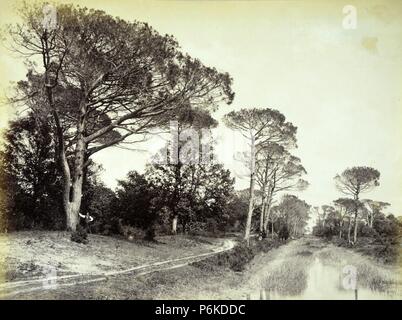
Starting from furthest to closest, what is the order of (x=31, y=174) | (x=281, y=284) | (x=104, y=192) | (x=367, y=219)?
(x=367, y=219), (x=104, y=192), (x=31, y=174), (x=281, y=284)

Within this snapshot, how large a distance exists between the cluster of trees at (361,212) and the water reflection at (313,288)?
632cm

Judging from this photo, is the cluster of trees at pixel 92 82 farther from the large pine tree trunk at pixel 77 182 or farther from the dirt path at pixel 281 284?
the dirt path at pixel 281 284

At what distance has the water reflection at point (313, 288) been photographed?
949cm

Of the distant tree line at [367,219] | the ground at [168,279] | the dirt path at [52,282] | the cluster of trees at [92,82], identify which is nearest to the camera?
the dirt path at [52,282]

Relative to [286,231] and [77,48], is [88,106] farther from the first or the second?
[286,231]

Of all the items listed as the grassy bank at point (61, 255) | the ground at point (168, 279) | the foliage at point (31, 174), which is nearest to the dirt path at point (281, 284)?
the ground at point (168, 279)

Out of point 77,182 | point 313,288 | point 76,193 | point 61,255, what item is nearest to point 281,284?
point 313,288

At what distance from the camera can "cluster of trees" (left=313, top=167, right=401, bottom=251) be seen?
941 inches

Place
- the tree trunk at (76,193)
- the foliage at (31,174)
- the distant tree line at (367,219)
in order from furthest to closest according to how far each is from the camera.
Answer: the distant tree line at (367,219) < the foliage at (31,174) < the tree trunk at (76,193)

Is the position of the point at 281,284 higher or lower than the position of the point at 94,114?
lower

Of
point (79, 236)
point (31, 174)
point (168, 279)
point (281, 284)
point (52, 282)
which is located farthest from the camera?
point (31, 174)

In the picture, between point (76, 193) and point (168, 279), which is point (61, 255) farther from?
point (76, 193)

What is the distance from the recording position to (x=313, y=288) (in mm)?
10406

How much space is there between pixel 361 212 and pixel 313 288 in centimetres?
3810
